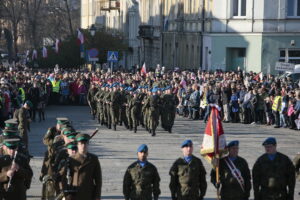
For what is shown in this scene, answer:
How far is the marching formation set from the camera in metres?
29.9

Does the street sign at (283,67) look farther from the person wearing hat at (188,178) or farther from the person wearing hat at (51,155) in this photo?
the person wearing hat at (188,178)

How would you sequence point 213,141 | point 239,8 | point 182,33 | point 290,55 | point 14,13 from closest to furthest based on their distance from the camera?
point 213,141 → point 239,8 → point 290,55 → point 182,33 → point 14,13

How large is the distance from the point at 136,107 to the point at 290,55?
79.3ft

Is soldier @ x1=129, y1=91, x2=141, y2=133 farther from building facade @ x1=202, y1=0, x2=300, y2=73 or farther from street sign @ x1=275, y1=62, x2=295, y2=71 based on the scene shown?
building facade @ x1=202, y1=0, x2=300, y2=73

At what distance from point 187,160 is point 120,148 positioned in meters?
11.4

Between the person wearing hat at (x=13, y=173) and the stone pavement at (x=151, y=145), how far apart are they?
3986mm

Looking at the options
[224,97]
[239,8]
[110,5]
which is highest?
[110,5]

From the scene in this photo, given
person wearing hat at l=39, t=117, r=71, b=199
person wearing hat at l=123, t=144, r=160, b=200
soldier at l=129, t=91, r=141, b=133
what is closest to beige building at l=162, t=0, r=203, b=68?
soldier at l=129, t=91, r=141, b=133

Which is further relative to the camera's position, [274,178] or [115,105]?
[115,105]

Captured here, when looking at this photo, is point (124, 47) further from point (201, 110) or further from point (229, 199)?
point (229, 199)

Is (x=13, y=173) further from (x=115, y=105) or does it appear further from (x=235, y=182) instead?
(x=115, y=105)

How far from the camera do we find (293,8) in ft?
173

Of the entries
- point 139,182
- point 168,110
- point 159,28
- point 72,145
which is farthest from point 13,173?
point 159,28

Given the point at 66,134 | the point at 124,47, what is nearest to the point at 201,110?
the point at 66,134
